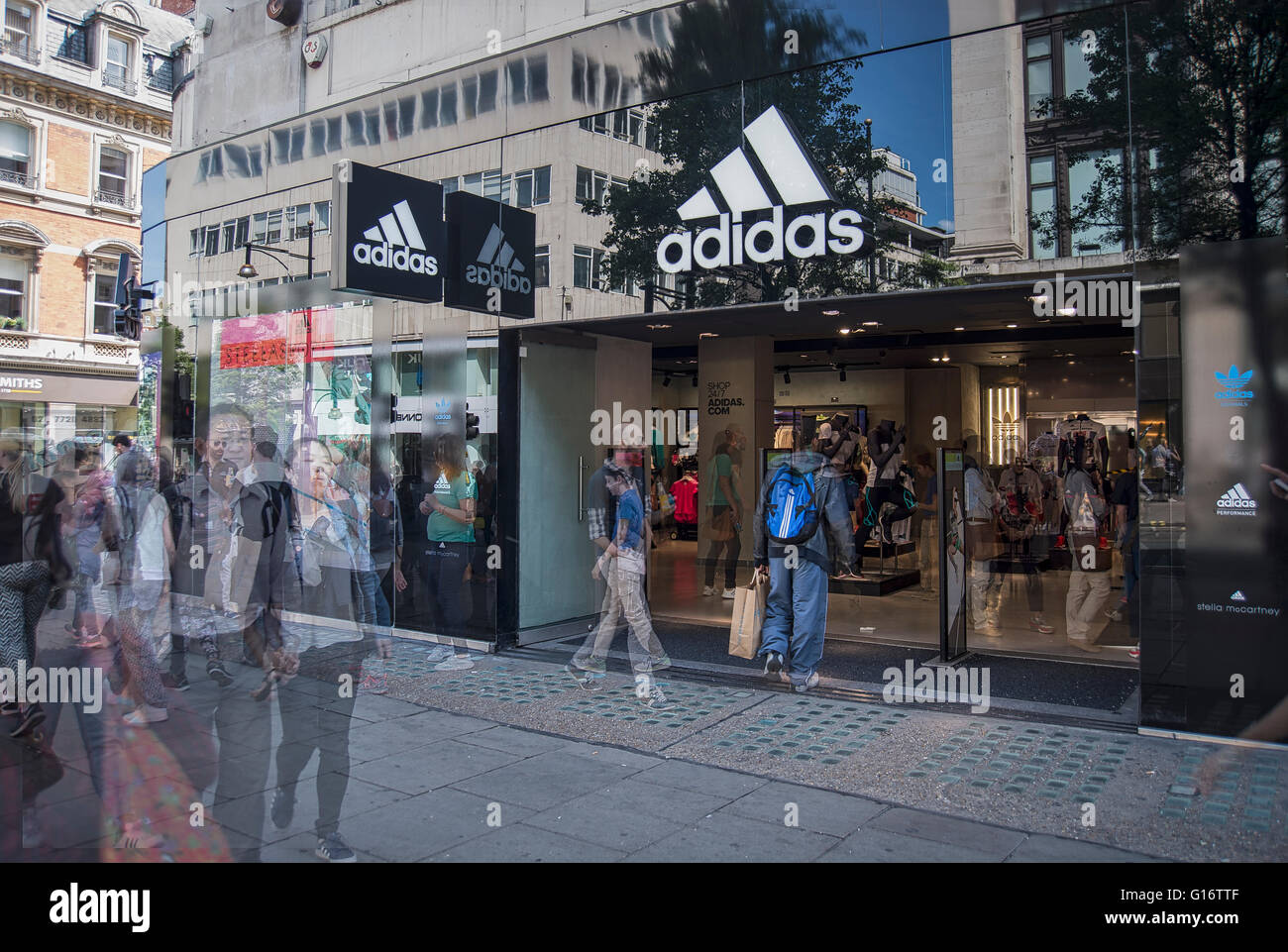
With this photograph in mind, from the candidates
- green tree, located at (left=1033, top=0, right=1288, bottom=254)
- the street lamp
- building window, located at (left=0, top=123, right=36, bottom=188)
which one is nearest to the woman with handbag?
the street lamp

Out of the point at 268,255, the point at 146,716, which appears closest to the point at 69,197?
the point at 268,255

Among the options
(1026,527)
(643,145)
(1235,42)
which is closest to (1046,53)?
(1235,42)

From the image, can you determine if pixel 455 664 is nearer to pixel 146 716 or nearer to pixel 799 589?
pixel 146 716

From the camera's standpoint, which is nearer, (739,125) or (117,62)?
(739,125)

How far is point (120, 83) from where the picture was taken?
34.2 metres

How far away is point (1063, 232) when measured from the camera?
6.68 meters

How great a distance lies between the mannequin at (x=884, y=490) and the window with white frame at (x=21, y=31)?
109ft

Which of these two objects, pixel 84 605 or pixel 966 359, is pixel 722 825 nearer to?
pixel 84 605

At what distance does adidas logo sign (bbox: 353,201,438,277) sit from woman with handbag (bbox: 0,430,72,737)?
3.42 metres

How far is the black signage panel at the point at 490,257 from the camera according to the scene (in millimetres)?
9062

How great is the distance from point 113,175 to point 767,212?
34505 millimetres

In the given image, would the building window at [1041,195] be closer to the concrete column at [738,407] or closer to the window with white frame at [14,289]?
the concrete column at [738,407]

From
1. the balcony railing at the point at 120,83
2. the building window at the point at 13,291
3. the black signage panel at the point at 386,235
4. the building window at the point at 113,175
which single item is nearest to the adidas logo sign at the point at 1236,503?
the black signage panel at the point at 386,235

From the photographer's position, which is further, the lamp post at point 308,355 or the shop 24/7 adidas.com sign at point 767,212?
the lamp post at point 308,355
